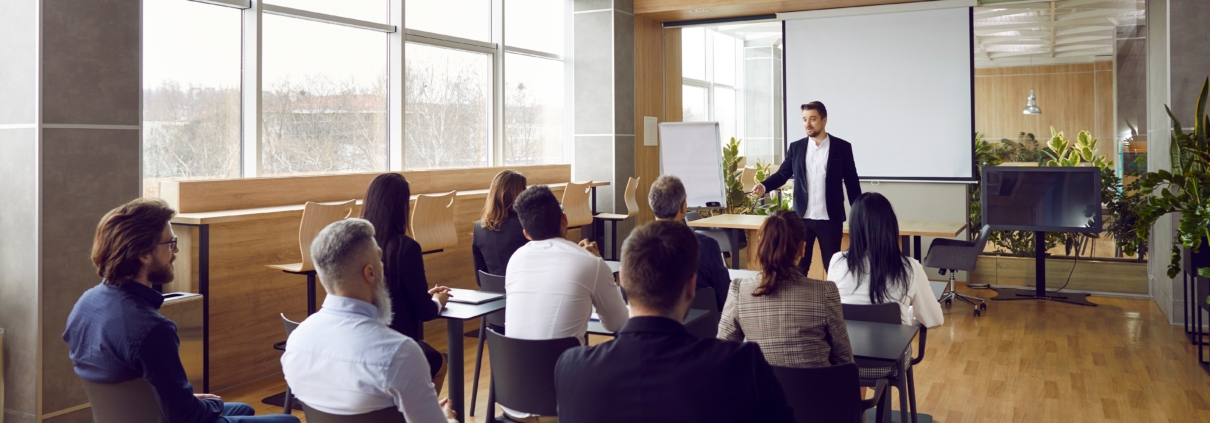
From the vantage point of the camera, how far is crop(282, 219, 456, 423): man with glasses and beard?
187 cm

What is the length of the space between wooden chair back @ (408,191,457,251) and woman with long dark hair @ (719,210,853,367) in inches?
134

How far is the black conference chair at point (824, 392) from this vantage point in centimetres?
232

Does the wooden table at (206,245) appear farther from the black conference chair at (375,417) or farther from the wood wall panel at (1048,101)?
the wood wall panel at (1048,101)

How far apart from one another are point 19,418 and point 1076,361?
5.62m

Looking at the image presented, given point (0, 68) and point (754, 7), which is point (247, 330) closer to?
point (0, 68)

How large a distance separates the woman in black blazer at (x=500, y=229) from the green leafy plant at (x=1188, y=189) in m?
3.53

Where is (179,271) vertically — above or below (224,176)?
below

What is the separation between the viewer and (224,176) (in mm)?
5539

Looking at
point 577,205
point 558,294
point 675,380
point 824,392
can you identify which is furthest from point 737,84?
point 675,380

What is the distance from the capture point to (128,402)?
2172 millimetres

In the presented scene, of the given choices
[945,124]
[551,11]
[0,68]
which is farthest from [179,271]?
[945,124]

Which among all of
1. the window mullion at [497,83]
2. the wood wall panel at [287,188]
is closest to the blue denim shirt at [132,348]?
the wood wall panel at [287,188]

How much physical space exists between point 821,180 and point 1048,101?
11.9ft

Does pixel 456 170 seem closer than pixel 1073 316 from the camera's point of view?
No
